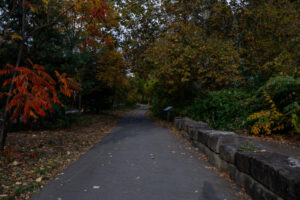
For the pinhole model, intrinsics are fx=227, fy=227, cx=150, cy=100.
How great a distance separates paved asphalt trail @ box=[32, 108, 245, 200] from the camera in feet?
12.0

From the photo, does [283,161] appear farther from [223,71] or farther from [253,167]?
[223,71]

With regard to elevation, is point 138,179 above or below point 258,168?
below

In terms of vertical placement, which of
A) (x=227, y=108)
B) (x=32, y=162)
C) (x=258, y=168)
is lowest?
(x=32, y=162)

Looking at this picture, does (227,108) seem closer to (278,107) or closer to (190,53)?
(278,107)

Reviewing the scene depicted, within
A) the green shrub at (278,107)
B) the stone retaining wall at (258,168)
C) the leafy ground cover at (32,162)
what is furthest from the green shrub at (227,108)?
the leafy ground cover at (32,162)

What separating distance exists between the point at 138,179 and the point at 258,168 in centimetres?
215

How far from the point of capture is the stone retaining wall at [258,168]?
9.08 feet

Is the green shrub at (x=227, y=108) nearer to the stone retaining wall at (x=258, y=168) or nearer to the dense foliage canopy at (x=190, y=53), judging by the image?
the dense foliage canopy at (x=190, y=53)

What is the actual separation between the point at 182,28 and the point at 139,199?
10.6 metres

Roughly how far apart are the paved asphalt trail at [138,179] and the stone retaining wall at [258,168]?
315mm

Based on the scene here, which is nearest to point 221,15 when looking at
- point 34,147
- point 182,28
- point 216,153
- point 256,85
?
point 182,28

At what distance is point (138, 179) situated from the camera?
4.37 meters

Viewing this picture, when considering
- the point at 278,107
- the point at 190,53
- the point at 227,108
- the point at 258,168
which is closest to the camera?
the point at 258,168

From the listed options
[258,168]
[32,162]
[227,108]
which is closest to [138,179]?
[258,168]
